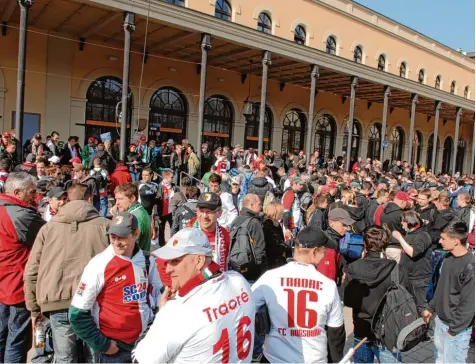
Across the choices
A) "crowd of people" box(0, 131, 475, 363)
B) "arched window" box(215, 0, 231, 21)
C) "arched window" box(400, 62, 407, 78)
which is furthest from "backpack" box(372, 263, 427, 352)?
"arched window" box(400, 62, 407, 78)

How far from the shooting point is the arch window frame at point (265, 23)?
773 inches

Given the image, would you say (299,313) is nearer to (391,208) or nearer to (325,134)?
(391,208)

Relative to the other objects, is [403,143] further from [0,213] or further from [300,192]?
[0,213]

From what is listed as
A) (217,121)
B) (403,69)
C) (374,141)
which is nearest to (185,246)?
(217,121)

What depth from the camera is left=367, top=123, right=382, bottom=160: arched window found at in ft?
91.9

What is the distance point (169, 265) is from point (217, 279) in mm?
256

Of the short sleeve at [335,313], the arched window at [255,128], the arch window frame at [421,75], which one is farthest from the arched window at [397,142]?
the short sleeve at [335,313]

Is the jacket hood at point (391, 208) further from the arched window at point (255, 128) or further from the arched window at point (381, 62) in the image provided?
the arched window at point (381, 62)

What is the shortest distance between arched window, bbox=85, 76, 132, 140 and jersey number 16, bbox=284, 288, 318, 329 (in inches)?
574

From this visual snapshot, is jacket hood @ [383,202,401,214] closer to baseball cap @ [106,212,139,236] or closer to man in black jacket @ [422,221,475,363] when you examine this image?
man in black jacket @ [422,221,475,363]

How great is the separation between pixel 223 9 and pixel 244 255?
16.7 metres

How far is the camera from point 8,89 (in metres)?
13.9

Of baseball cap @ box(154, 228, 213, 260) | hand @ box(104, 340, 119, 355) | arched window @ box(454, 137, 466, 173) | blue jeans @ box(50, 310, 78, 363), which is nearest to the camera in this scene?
baseball cap @ box(154, 228, 213, 260)

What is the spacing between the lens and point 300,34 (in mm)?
21438
